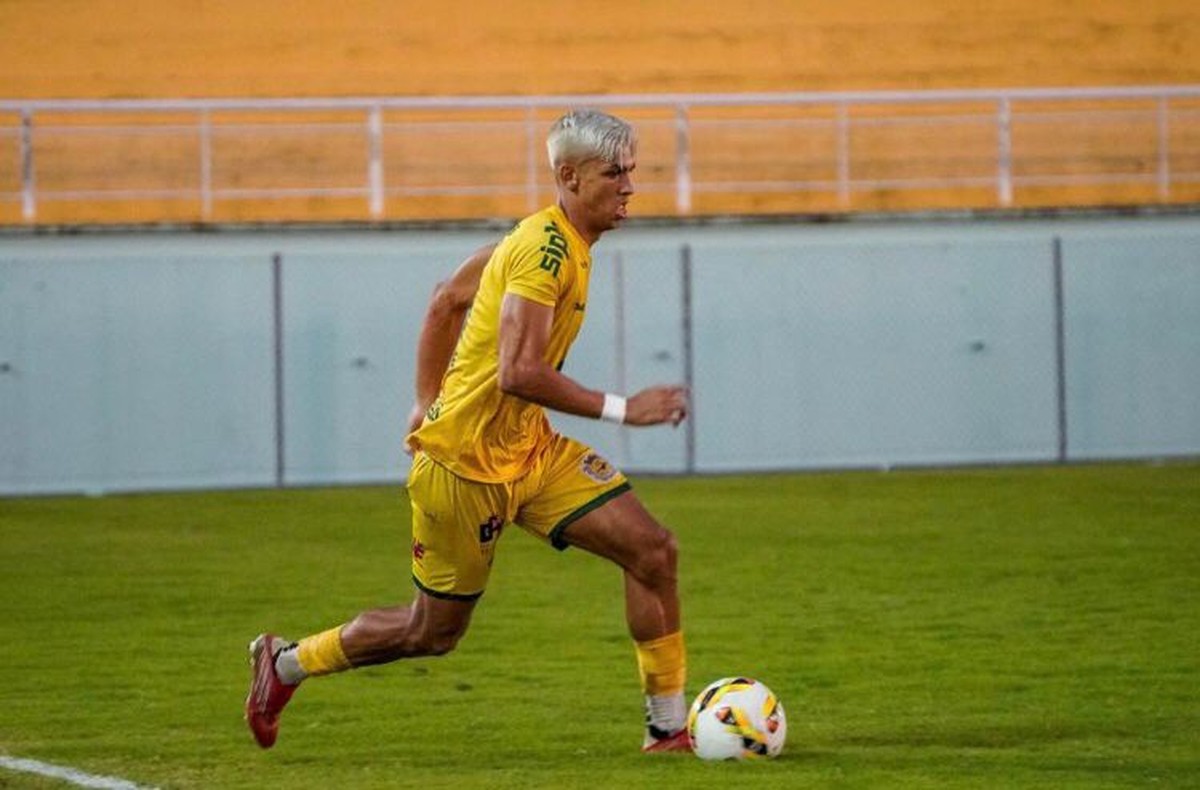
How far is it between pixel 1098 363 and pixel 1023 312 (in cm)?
100

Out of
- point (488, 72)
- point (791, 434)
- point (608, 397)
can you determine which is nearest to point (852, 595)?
point (608, 397)

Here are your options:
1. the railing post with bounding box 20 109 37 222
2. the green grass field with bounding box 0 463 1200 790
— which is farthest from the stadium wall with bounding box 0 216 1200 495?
the green grass field with bounding box 0 463 1200 790

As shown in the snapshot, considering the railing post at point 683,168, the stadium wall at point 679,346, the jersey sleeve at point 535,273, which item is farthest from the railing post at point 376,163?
the jersey sleeve at point 535,273

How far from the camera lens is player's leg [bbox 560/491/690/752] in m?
7.58

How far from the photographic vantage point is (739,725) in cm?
771

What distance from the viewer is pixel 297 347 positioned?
24.4 metres

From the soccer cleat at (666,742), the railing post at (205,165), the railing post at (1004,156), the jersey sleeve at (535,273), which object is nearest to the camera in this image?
the jersey sleeve at (535,273)

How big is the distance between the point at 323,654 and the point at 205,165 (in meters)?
17.8

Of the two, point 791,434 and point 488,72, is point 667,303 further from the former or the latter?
point 488,72

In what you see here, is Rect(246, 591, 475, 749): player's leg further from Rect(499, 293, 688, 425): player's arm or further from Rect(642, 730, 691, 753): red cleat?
Rect(499, 293, 688, 425): player's arm

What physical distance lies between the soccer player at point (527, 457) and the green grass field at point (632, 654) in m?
0.40

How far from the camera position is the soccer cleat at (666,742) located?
313 inches

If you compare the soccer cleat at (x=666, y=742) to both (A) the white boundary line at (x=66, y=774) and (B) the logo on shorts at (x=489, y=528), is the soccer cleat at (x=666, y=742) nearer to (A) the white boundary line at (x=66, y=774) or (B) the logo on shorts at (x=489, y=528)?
(B) the logo on shorts at (x=489, y=528)

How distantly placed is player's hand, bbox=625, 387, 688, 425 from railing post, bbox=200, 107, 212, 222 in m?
18.4
